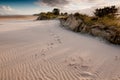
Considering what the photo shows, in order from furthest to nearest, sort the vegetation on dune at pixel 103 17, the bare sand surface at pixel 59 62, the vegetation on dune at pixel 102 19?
the vegetation on dune at pixel 103 17 → the vegetation on dune at pixel 102 19 → the bare sand surface at pixel 59 62

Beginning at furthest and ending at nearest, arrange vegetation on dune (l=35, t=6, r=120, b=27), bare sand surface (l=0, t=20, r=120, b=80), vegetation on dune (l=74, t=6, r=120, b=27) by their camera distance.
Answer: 1. vegetation on dune (l=35, t=6, r=120, b=27)
2. vegetation on dune (l=74, t=6, r=120, b=27)
3. bare sand surface (l=0, t=20, r=120, b=80)

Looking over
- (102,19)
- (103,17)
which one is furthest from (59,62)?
(103,17)

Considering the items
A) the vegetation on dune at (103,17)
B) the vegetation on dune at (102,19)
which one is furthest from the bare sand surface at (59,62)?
the vegetation on dune at (103,17)

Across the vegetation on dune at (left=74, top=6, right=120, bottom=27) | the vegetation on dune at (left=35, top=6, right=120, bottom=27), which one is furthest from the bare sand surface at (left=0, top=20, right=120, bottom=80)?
the vegetation on dune at (left=35, top=6, right=120, bottom=27)

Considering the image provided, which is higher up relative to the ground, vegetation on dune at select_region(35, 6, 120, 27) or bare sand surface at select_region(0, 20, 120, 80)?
vegetation on dune at select_region(35, 6, 120, 27)

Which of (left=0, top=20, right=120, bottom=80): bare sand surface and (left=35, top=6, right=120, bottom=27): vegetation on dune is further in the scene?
(left=35, top=6, right=120, bottom=27): vegetation on dune

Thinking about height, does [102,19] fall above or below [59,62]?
above

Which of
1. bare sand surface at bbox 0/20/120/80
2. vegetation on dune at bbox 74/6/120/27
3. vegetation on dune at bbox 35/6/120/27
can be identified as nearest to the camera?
bare sand surface at bbox 0/20/120/80

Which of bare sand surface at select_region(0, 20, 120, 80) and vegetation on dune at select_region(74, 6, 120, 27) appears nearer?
bare sand surface at select_region(0, 20, 120, 80)

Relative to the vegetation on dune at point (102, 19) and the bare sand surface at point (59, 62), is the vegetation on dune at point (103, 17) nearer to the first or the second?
the vegetation on dune at point (102, 19)

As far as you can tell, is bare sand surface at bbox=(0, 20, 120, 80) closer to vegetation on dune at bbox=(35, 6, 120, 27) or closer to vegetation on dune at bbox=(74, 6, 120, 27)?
vegetation on dune at bbox=(74, 6, 120, 27)

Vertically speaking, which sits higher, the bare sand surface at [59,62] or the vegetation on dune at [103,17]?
the vegetation on dune at [103,17]

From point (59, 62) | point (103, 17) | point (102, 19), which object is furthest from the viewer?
point (103, 17)

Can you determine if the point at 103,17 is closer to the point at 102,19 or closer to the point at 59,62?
the point at 102,19
